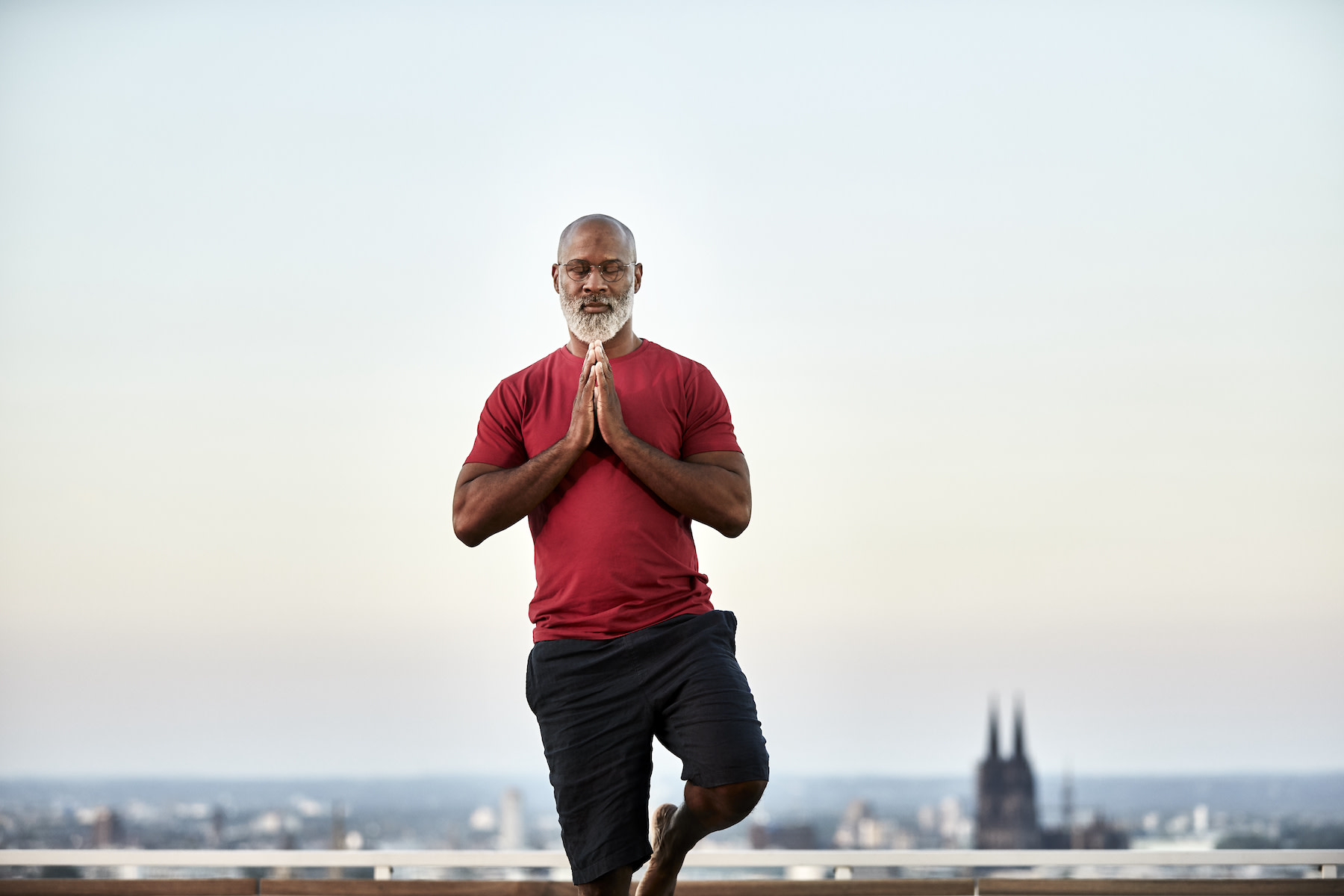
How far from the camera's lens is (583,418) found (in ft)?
6.79

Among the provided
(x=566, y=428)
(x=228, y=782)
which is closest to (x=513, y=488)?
(x=566, y=428)

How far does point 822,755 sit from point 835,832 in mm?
2816

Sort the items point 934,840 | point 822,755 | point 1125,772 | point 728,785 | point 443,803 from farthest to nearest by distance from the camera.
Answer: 1. point 1125,772
2. point 934,840
3. point 822,755
4. point 443,803
5. point 728,785

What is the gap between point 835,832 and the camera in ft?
62.1

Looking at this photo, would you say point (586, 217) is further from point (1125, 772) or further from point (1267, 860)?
point (1125, 772)

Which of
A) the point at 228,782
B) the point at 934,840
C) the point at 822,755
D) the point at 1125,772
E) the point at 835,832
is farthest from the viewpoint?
the point at 1125,772

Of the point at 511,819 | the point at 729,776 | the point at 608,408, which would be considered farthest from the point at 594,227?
the point at 511,819

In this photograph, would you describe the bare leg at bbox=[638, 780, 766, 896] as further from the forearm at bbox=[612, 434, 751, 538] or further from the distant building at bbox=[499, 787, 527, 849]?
the distant building at bbox=[499, 787, 527, 849]

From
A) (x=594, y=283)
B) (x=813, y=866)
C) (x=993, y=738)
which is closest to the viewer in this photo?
(x=594, y=283)

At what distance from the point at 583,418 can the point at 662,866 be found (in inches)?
33.8

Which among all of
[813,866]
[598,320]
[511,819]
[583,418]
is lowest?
[511,819]

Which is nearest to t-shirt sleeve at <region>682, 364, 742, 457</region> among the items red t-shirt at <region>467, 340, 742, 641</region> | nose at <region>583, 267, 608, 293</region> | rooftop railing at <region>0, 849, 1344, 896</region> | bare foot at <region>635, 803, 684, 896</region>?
red t-shirt at <region>467, 340, 742, 641</region>

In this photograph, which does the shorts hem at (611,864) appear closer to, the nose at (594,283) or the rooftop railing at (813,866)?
the nose at (594,283)

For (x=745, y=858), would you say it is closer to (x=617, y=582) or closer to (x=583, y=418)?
(x=617, y=582)
